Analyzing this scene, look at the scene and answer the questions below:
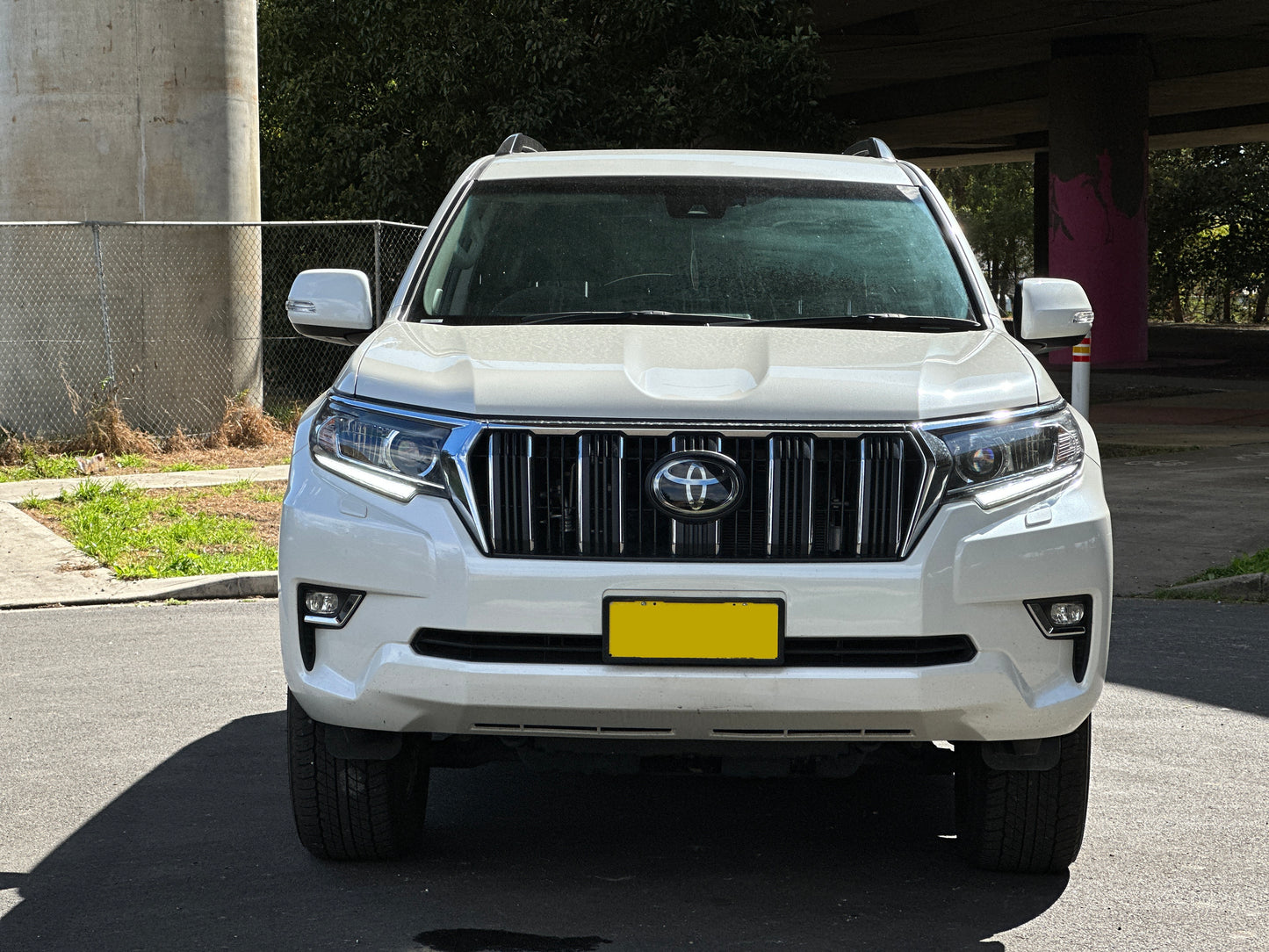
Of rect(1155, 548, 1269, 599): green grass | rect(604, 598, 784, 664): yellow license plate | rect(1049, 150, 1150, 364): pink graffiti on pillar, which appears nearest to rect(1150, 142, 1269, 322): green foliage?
rect(1049, 150, 1150, 364): pink graffiti on pillar

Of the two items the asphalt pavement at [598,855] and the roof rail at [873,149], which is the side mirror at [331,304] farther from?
the roof rail at [873,149]

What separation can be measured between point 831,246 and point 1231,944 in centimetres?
228

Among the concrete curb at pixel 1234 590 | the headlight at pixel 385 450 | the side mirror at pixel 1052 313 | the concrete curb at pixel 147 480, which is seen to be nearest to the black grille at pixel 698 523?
the headlight at pixel 385 450

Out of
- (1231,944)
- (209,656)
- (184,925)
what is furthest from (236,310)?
(1231,944)

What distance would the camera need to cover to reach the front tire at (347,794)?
391 cm

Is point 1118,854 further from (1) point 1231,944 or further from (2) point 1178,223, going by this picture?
(2) point 1178,223

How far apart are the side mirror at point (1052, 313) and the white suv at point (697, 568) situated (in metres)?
0.86

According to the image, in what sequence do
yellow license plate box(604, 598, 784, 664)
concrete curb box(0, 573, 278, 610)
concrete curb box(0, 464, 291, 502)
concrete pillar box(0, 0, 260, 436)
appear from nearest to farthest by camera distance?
yellow license plate box(604, 598, 784, 664) → concrete curb box(0, 573, 278, 610) → concrete curb box(0, 464, 291, 502) → concrete pillar box(0, 0, 260, 436)

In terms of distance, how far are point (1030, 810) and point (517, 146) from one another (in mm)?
3001

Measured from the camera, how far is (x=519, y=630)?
3.46 metres

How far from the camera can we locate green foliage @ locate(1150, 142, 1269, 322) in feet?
154

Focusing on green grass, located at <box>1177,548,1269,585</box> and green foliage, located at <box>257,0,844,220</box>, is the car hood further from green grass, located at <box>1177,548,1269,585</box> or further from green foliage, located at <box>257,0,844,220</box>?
green foliage, located at <box>257,0,844,220</box>

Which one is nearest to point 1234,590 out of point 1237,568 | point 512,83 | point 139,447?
point 1237,568

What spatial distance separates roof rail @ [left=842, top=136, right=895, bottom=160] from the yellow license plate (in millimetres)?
2484
